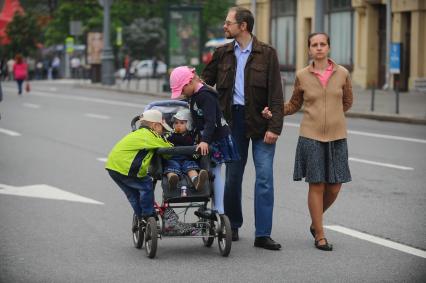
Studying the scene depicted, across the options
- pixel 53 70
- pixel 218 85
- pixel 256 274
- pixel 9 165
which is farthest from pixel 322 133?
pixel 53 70

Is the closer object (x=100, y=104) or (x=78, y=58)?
(x=100, y=104)

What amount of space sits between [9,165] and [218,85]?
7.48m

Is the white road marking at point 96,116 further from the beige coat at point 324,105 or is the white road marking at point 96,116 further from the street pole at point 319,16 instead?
the beige coat at point 324,105

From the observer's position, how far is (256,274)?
7.62 meters

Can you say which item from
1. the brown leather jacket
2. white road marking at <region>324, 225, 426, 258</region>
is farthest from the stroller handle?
white road marking at <region>324, 225, 426, 258</region>

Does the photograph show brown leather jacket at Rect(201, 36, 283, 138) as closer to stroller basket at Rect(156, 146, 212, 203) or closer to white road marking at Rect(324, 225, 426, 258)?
stroller basket at Rect(156, 146, 212, 203)

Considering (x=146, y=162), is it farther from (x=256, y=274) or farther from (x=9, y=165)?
(x=9, y=165)

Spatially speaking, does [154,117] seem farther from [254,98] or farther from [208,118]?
[254,98]

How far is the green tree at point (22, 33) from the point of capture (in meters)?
79.1

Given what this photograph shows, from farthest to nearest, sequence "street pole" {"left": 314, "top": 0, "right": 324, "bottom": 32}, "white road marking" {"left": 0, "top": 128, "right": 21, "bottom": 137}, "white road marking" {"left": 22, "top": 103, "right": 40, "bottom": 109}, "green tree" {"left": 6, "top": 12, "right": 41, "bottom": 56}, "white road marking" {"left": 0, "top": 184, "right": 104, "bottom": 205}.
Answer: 1. "green tree" {"left": 6, "top": 12, "right": 41, "bottom": 56}
2. "white road marking" {"left": 22, "top": 103, "right": 40, "bottom": 109}
3. "street pole" {"left": 314, "top": 0, "right": 324, "bottom": 32}
4. "white road marking" {"left": 0, "top": 128, "right": 21, "bottom": 137}
5. "white road marking" {"left": 0, "top": 184, "right": 104, "bottom": 205}

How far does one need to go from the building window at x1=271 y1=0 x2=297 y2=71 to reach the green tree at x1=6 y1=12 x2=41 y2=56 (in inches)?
1223

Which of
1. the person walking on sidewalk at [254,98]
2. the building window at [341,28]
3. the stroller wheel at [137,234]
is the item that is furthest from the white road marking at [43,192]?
the building window at [341,28]

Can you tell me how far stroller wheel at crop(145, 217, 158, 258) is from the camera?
8125 mm

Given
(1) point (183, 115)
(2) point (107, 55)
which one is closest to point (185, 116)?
(1) point (183, 115)
